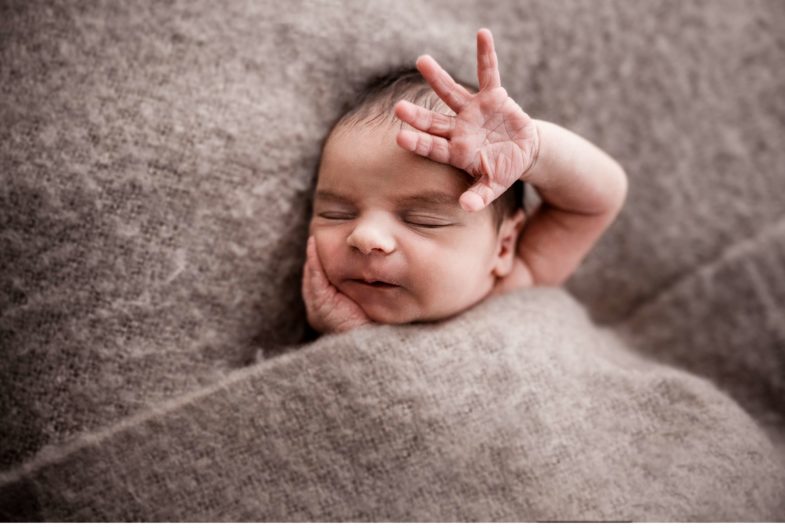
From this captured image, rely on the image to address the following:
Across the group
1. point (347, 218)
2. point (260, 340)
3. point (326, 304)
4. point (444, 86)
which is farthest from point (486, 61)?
point (260, 340)

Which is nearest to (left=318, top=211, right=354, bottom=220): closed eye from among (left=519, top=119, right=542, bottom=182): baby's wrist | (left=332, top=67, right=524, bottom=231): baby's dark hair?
(left=332, top=67, right=524, bottom=231): baby's dark hair

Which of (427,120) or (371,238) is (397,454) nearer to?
(371,238)

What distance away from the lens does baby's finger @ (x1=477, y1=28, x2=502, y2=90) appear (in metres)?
0.63

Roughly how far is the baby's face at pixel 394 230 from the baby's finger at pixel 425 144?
0.02 m

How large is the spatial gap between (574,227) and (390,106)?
368 mm

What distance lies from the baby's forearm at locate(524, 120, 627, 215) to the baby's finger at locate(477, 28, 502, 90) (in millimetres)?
123

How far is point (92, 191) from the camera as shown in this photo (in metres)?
0.79

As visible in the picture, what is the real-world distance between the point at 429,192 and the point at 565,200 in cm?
25

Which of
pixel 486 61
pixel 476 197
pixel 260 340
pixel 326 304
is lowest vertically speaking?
pixel 260 340

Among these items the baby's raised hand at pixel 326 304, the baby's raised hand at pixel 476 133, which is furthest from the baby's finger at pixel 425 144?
the baby's raised hand at pixel 326 304

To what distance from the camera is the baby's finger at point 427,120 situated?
0.68m

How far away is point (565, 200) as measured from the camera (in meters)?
0.87

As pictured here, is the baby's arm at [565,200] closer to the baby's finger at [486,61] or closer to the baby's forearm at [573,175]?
the baby's forearm at [573,175]

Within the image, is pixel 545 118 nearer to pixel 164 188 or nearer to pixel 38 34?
pixel 164 188
